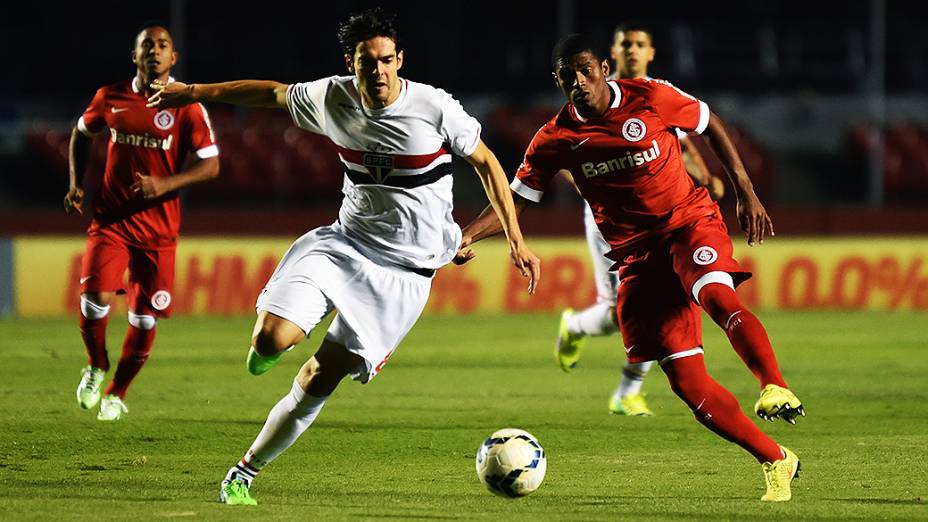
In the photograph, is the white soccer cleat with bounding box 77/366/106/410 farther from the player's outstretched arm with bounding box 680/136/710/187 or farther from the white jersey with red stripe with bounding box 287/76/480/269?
the player's outstretched arm with bounding box 680/136/710/187

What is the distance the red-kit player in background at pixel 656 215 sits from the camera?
659cm

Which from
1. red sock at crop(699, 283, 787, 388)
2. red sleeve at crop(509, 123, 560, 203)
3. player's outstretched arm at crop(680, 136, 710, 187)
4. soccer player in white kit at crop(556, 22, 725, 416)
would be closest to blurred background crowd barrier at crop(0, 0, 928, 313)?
soccer player in white kit at crop(556, 22, 725, 416)

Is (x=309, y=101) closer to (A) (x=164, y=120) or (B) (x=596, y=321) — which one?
(A) (x=164, y=120)

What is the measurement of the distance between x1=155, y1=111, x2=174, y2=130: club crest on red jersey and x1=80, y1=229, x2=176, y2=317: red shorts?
750 millimetres

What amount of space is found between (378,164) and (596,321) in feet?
13.5

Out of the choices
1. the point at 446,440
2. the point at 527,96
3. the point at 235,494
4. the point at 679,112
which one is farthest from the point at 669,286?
the point at 527,96

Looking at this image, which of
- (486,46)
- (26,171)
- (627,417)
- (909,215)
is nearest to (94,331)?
(627,417)

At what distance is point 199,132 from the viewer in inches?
377

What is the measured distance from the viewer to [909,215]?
2041 cm

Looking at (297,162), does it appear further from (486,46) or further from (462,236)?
(462,236)

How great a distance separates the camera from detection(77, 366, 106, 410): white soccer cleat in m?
9.34

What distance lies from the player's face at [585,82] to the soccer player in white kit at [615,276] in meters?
1.87

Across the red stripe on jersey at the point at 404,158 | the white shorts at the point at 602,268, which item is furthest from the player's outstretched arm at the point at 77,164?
the red stripe on jersey at the point at 404,158

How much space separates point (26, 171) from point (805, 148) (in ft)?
36.9
